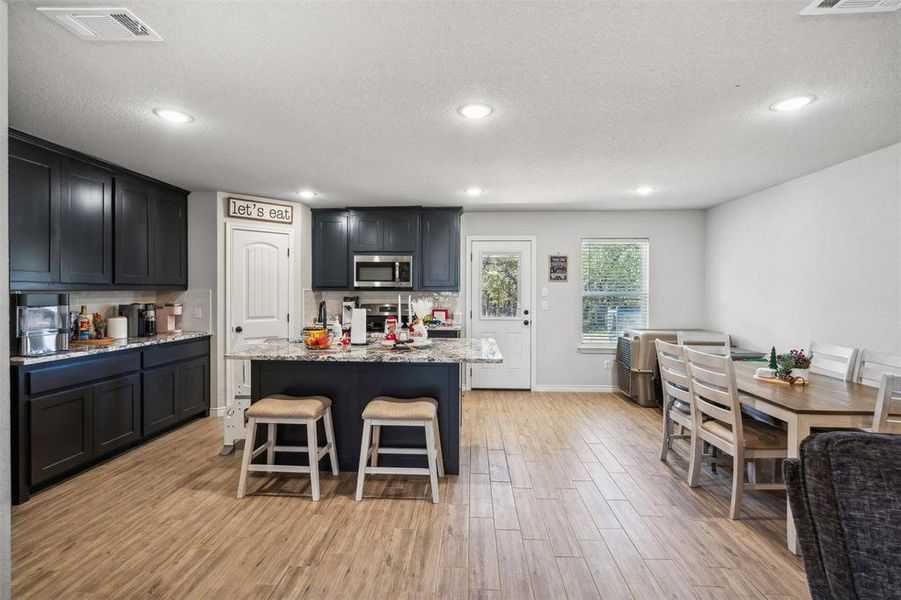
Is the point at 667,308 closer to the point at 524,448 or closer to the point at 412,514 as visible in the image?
the point at 524,448

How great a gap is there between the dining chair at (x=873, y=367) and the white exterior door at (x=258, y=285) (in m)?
5.16

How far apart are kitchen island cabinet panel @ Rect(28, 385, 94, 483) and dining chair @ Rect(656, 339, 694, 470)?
13.8 ft

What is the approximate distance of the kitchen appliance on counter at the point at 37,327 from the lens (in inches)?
112

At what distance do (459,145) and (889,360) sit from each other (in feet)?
9.64

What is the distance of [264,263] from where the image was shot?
4.90 m

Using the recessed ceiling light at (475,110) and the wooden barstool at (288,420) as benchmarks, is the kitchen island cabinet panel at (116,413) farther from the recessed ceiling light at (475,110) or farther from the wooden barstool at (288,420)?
the recessed ceiling light at (475,110)

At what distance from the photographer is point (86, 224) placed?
11.1ft

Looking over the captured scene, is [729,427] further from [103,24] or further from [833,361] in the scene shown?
[103,24]

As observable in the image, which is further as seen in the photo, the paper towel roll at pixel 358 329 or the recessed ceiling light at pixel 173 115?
the paper towel roll at pixel 358 329

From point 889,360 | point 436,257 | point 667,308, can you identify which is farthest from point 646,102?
point 667,308

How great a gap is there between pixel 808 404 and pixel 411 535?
2.18 metres

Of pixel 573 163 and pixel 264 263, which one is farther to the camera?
pixel 264 263

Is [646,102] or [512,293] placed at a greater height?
[646,102]

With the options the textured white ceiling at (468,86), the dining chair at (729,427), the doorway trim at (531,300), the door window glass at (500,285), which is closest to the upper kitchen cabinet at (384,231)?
the doorway trim at (531,300)
